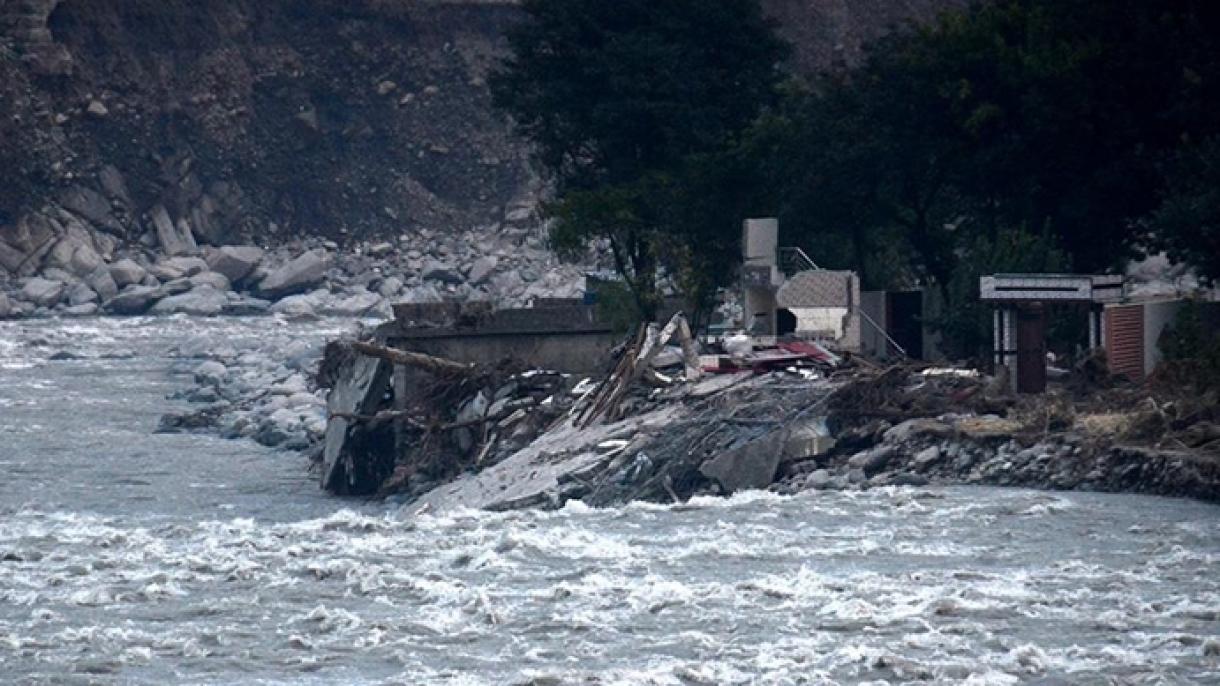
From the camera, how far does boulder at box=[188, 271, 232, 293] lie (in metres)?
63.6

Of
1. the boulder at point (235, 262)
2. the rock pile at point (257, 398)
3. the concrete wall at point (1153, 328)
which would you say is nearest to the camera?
the concrete wall at point (1153, 328)

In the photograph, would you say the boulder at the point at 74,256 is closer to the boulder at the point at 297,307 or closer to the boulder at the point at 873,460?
the boulder at the point at 297,307

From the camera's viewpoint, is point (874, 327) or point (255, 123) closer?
point (874, 327)

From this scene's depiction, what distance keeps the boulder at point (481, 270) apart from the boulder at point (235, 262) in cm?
639

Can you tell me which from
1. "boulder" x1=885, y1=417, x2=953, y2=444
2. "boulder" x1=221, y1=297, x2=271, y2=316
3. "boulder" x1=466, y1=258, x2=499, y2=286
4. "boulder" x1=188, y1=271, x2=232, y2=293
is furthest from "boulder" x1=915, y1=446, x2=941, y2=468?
"boulder" x1=466, y1=258, x2=499, y2=286

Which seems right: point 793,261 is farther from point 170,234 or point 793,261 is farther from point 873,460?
point 170,234

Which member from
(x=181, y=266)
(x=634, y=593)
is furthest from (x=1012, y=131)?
(x=181, y=266)

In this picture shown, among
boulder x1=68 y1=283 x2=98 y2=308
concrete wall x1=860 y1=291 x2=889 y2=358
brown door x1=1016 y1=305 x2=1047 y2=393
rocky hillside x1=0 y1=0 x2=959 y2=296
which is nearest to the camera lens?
brown door x1=1016 y1=305 x2=1047 y2=393

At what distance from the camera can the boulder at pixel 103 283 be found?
62.2m

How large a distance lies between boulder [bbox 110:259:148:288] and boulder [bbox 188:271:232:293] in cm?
149

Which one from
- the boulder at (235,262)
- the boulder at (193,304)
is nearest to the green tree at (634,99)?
the boulder at (193,304)

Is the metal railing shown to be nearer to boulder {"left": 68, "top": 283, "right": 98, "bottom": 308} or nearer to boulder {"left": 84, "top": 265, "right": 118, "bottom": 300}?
boulder {"left": 68, "top": 283, "right": 98, "bottom": 308}

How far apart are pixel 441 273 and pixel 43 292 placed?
12536mm

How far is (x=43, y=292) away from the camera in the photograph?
62.1m
